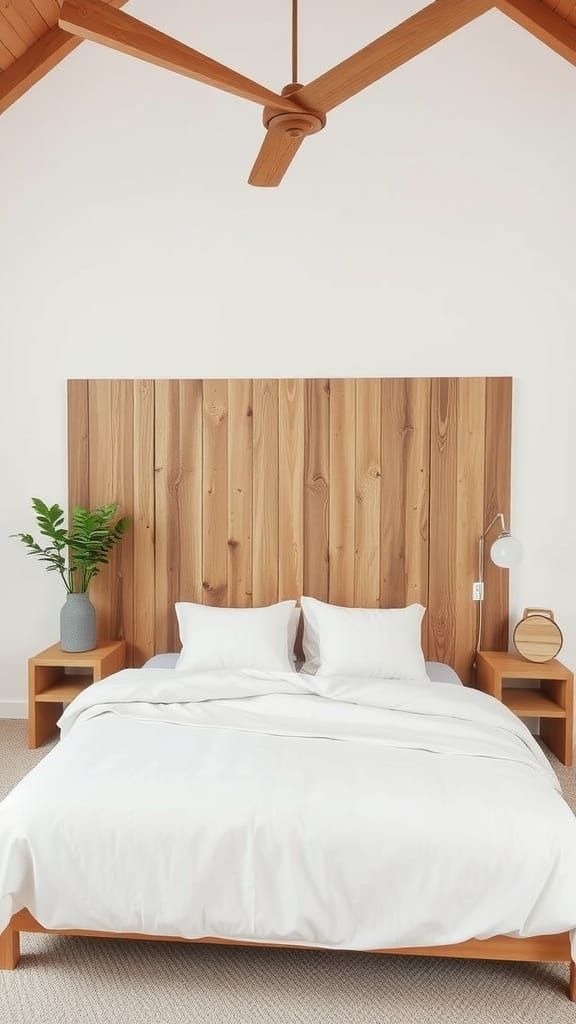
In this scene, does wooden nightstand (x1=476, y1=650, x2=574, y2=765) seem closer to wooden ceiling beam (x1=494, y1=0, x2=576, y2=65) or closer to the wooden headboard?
the wooden headboard

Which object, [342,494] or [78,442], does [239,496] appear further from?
[78,442]

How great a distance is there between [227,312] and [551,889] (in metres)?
2.89

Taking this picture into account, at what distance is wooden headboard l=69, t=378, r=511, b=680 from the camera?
366 centimetres

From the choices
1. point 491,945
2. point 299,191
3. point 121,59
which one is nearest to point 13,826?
point 491,945

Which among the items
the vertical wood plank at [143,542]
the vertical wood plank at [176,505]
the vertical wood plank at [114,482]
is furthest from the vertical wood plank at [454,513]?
the vertical wood plank at [114,482]

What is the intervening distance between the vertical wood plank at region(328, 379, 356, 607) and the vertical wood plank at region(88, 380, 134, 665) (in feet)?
3.40

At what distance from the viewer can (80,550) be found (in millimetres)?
3586

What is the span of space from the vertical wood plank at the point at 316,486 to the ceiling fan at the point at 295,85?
1.78m

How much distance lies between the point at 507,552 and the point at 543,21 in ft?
8.13

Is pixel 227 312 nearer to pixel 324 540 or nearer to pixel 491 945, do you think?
pixel 324 540

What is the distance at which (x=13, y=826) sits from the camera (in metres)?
1.99

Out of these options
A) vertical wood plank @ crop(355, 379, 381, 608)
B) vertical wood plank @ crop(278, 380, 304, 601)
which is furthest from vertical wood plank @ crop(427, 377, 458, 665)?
vertical wood plank @ crop(278, 380, 304, 601)

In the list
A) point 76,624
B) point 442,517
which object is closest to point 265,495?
point 442,517

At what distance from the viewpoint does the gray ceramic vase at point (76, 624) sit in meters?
3.57
